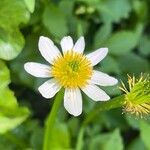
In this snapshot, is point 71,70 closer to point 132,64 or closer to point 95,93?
point 95,93

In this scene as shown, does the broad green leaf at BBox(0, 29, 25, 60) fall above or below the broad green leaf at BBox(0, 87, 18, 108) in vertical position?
above

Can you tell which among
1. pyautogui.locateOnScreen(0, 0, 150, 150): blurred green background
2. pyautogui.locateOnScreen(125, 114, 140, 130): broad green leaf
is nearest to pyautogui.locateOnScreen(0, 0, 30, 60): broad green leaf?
pyautogui.locateOnScreen(0, 0, 150, 150): blurred green background

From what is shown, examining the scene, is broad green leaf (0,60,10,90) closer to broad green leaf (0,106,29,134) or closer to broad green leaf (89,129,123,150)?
broad green leaf (0,106,29,134)

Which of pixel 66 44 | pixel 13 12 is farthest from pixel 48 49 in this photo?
pixel 13 12

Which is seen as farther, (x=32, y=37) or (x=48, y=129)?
(x=32, y=37)

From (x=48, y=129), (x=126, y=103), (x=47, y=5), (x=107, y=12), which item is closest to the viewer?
(x=126, y=103)

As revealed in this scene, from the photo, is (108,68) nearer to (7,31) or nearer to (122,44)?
(122,44)

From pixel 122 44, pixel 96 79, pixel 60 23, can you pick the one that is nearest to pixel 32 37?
pixel 60 23

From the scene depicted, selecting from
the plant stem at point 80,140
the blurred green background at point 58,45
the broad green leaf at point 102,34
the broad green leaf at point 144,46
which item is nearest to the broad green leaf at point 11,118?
the blurred green background at point 58,45
